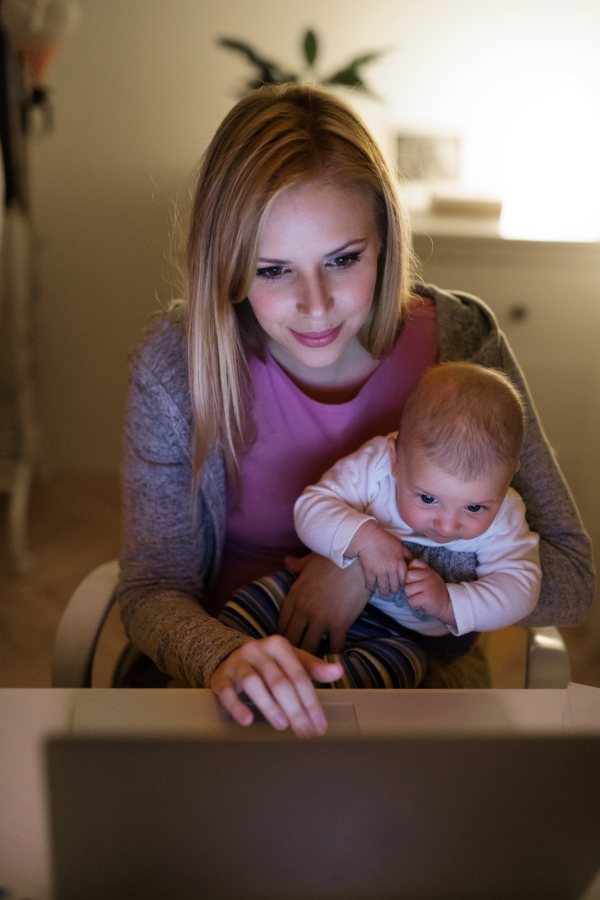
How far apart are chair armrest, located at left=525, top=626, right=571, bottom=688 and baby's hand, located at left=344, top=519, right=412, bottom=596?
0.63ft

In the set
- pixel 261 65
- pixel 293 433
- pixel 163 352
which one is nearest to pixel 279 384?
pixel 293 433

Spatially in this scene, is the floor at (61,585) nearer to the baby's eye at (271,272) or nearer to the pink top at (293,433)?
the pink top at (293,433)

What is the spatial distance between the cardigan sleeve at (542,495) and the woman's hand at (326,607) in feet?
0.84

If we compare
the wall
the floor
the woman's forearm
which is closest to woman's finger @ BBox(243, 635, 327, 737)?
the woman's forearm

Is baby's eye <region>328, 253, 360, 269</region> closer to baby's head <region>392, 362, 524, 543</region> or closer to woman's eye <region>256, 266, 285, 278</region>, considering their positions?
woman's eye <region>256, 266, 285, 278</region>

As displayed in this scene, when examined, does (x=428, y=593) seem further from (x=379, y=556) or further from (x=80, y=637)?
(x=80, y=637)

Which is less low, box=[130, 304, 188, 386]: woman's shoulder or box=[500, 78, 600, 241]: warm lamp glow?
box=[500, 78, 600, 241]: warm lamp glow

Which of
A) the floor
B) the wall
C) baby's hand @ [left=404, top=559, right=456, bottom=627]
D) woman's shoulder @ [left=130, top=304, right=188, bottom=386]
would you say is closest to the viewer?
baby's hand @ [left=404, top=559, right=456, bottom=627]

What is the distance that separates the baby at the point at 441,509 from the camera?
0.86m

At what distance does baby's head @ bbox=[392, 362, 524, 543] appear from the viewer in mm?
860

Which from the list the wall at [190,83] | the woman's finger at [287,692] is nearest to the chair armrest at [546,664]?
the woman's finger at [287,692]

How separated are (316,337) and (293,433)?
19 cm

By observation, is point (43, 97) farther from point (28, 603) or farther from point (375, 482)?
point (375, 482)

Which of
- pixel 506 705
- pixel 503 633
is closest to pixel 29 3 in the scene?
pixel 503 633
